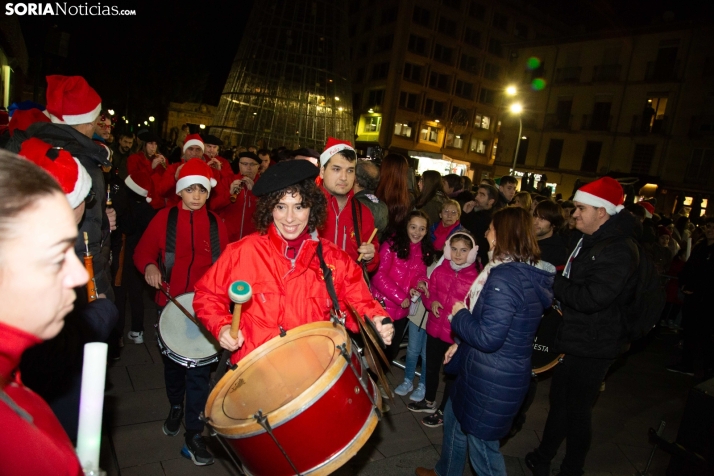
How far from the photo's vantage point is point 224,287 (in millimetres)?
2512

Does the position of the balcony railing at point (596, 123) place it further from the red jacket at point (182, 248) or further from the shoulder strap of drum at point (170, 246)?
the shoulder strap of drum at point (170, 246)

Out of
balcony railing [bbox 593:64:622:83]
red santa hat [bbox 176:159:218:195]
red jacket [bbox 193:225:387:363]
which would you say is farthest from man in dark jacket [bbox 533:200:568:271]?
balcony railing [bbox 593:64:622:83]

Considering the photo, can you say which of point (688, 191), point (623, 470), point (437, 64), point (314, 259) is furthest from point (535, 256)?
point (437, 64)

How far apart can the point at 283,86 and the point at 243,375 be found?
18.2 meters

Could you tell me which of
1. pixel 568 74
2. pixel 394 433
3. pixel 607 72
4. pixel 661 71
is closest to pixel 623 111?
pixel 661 71

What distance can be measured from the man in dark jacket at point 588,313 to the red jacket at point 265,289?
5.86 feet

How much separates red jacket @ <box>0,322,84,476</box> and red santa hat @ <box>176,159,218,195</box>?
9.59 ft

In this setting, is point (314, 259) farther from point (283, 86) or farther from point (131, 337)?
point (283, 86)

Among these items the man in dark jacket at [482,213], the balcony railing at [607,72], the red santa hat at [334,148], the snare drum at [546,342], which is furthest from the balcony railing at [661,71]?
the red santa hat at [334,148]

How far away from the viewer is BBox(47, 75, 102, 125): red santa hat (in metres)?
3.00

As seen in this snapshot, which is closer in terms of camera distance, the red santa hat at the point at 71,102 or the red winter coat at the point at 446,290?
the red santa hat at the point at 71,102

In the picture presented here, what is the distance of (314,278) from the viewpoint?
2555 millimetres

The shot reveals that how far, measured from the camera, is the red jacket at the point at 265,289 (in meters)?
2.41

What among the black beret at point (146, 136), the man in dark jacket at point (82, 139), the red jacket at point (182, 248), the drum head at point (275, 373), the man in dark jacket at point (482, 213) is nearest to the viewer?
the drum head at point (275, 373)
